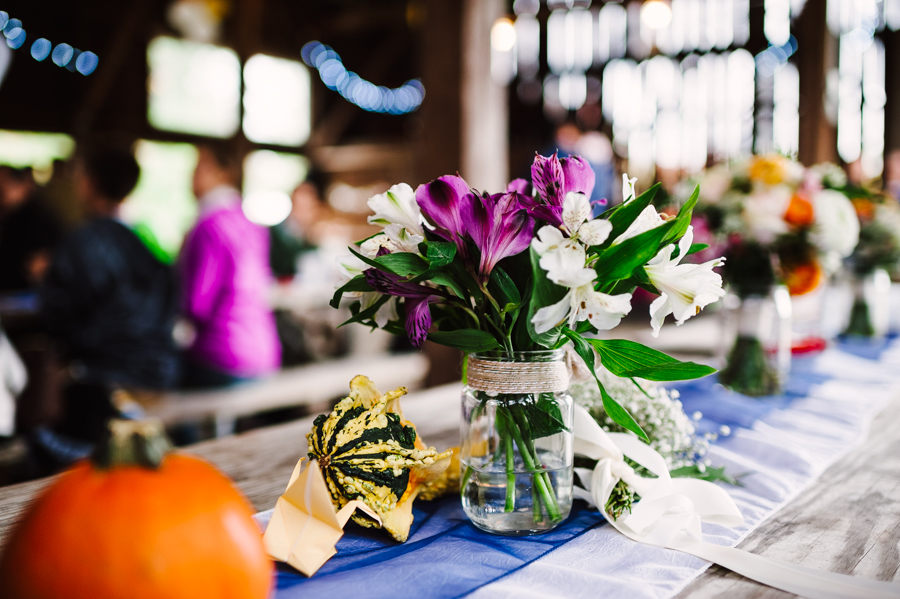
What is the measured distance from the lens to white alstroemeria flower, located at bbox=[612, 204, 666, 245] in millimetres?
682

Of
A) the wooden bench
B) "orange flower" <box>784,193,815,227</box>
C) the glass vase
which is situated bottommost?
the wooden bench

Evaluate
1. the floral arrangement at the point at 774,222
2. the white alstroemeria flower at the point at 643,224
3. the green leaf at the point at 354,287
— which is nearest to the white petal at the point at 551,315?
the white alstroemeria flower at the point at 643,224

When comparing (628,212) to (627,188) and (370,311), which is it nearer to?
(627,188)

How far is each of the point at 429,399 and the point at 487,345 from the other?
2.56 ft

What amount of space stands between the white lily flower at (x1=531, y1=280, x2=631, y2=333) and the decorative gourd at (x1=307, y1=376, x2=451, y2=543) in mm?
209

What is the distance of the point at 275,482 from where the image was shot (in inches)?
37.4

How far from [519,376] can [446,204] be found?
195 mm

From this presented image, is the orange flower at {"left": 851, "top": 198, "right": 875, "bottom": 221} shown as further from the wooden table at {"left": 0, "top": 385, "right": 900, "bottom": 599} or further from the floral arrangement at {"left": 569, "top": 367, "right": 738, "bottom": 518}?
the floral arrangement at {"left": 569, "top": 367, "right": 738, "bottom": 518}

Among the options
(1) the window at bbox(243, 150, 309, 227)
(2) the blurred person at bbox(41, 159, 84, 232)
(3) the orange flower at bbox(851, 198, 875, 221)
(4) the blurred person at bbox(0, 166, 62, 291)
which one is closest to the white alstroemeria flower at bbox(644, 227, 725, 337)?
(3) the orange flower at bbox(851, 198, 875, 221)

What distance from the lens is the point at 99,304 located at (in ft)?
8.36

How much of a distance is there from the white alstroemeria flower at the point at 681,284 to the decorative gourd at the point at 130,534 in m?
0.46

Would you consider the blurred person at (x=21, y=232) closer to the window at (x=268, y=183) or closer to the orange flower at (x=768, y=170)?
the window at (x=268, y=183)

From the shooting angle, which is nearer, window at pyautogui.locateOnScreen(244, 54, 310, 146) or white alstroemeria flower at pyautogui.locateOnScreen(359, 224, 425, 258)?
white alstroemeria flower at pyautogui.locateOnScreen(359, 224, 425, 258)

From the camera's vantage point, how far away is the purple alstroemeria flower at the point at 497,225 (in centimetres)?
64
